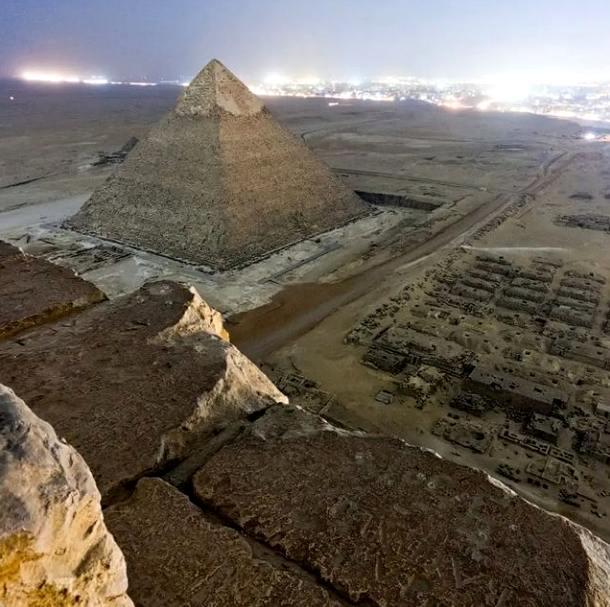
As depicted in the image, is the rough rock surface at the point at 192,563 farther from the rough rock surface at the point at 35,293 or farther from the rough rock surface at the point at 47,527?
the rough rock surface at the point at 35,293

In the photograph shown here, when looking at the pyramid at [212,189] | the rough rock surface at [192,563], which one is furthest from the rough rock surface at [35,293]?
the pyramid at [212,189]

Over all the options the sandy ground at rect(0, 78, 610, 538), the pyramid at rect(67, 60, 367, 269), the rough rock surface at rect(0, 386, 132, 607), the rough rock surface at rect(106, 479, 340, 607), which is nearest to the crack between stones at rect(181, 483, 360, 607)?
the rough rock surface at rect(106, 479, 340, 607)

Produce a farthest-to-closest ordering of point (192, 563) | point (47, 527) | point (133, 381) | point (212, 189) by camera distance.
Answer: point (212, 189) < point (133, 381) < point (192, 563) < point (47, 527)

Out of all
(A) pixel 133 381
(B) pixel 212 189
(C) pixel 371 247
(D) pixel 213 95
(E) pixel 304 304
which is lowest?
(E) pixel 304 304

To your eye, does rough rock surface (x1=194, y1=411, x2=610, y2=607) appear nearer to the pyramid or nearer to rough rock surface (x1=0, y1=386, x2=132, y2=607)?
rough rock surface (x1=0, y1=386, x2=132, y2=607)

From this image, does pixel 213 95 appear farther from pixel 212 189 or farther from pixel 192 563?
pixel 192 563

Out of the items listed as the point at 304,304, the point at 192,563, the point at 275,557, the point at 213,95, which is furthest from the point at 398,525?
the point at 213,95

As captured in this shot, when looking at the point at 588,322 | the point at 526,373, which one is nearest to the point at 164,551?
the point at 526,373

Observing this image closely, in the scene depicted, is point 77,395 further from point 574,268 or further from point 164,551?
point 574,268
